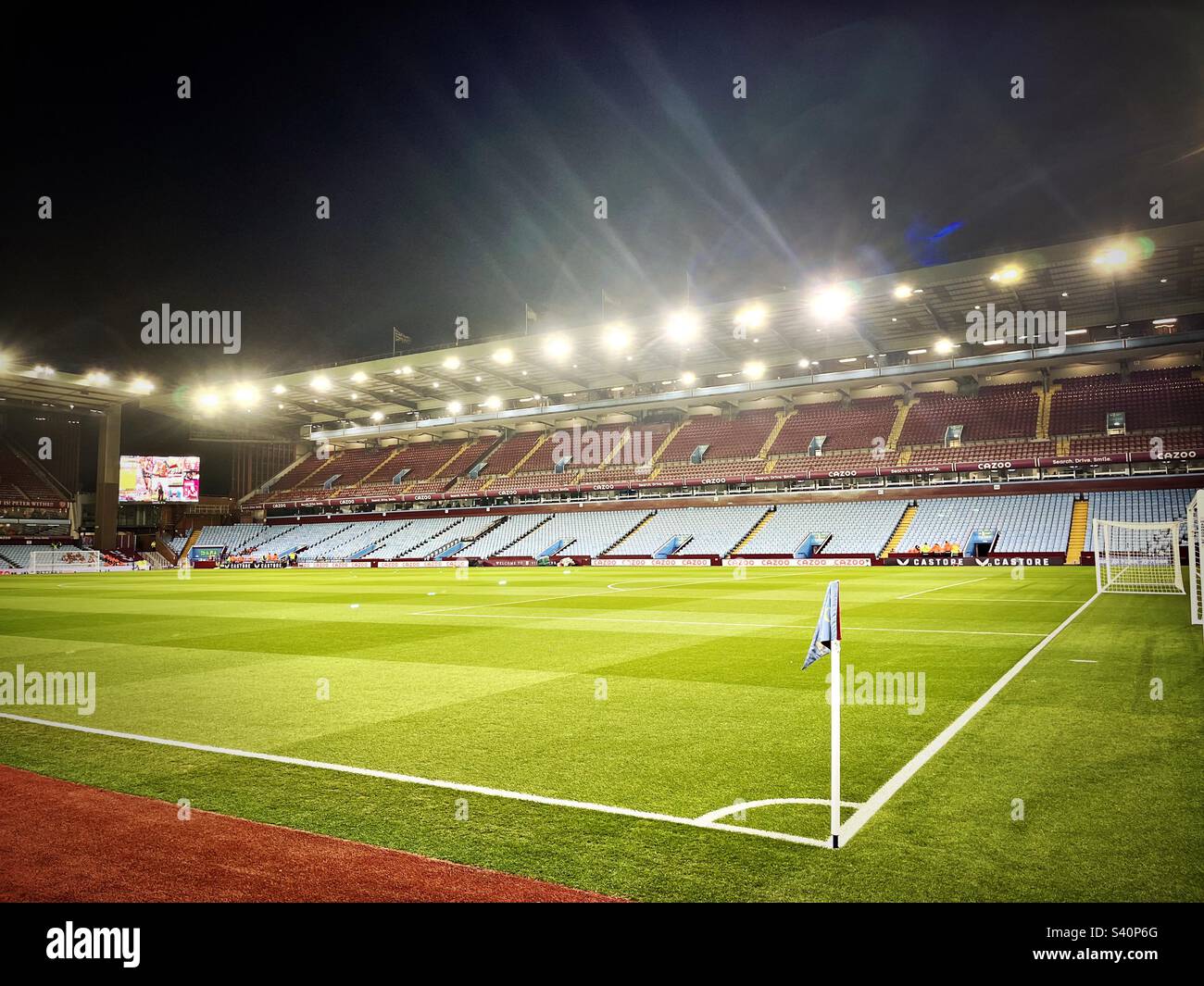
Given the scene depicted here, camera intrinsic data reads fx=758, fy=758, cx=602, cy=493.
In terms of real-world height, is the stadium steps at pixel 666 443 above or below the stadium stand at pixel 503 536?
above

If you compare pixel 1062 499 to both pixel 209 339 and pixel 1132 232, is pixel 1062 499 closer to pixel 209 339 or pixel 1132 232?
pixel 1132 232

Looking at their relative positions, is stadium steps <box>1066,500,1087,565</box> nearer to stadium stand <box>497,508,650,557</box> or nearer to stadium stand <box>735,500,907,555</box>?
stadium stand <box>735,500,907,555</box>

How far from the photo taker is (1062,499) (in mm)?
43906

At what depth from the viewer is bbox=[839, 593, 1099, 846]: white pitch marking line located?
4.29 meters

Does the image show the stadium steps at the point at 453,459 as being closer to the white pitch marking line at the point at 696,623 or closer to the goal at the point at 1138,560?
the goal at the point at 1138,560

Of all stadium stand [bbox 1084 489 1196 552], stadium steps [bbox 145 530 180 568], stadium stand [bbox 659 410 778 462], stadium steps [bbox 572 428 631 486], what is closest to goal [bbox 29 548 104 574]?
stadium steps [bbox 145 530 180 568]

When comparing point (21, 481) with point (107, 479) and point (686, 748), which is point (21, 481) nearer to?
point (107, 479)

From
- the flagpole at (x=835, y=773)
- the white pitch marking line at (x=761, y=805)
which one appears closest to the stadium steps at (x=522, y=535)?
the white pitch marking line at (x=761, y=805)

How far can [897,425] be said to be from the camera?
52.4 m

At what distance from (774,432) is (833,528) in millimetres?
12113

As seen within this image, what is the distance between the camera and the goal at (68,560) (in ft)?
173

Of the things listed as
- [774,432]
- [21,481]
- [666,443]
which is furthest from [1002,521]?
[21,481]

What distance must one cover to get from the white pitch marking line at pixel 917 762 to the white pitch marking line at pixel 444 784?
342 millimetres
